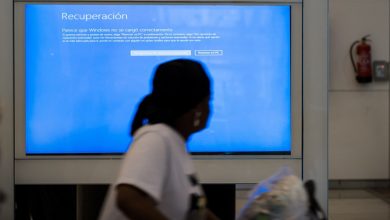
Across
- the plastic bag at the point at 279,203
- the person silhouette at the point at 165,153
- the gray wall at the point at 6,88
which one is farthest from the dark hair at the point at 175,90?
the gray wall at the point at 6,88

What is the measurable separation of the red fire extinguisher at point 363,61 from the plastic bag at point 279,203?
5594mm

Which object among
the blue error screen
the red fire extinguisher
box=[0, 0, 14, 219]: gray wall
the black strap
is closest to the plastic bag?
the black strap

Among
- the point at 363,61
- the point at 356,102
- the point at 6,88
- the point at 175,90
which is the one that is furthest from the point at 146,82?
the point at 356,102

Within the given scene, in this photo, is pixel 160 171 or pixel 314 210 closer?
pixel 160 171

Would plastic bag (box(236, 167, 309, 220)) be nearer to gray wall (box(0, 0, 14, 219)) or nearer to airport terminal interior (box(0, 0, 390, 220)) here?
airport terminal interior (box(0, 0, 390, 220))

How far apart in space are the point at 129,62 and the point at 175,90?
1.84 metres

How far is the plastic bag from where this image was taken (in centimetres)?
208

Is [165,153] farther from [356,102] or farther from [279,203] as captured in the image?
[356,102]

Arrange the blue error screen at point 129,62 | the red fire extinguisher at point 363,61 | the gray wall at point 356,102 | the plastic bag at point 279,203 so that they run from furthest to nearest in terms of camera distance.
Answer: the gray wall at point 356,102
the red fire extinguisher at point 363,61
the blue error screen at point 129,62
the plastic bag at point 279,203

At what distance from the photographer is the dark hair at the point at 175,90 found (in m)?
1.77

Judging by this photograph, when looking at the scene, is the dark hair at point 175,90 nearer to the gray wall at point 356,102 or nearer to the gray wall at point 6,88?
the gray wall at point 6,88

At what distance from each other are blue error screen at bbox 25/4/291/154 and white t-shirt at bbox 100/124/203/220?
179cm

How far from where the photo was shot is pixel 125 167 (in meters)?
1.65

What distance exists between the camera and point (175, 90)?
1.78 meters
